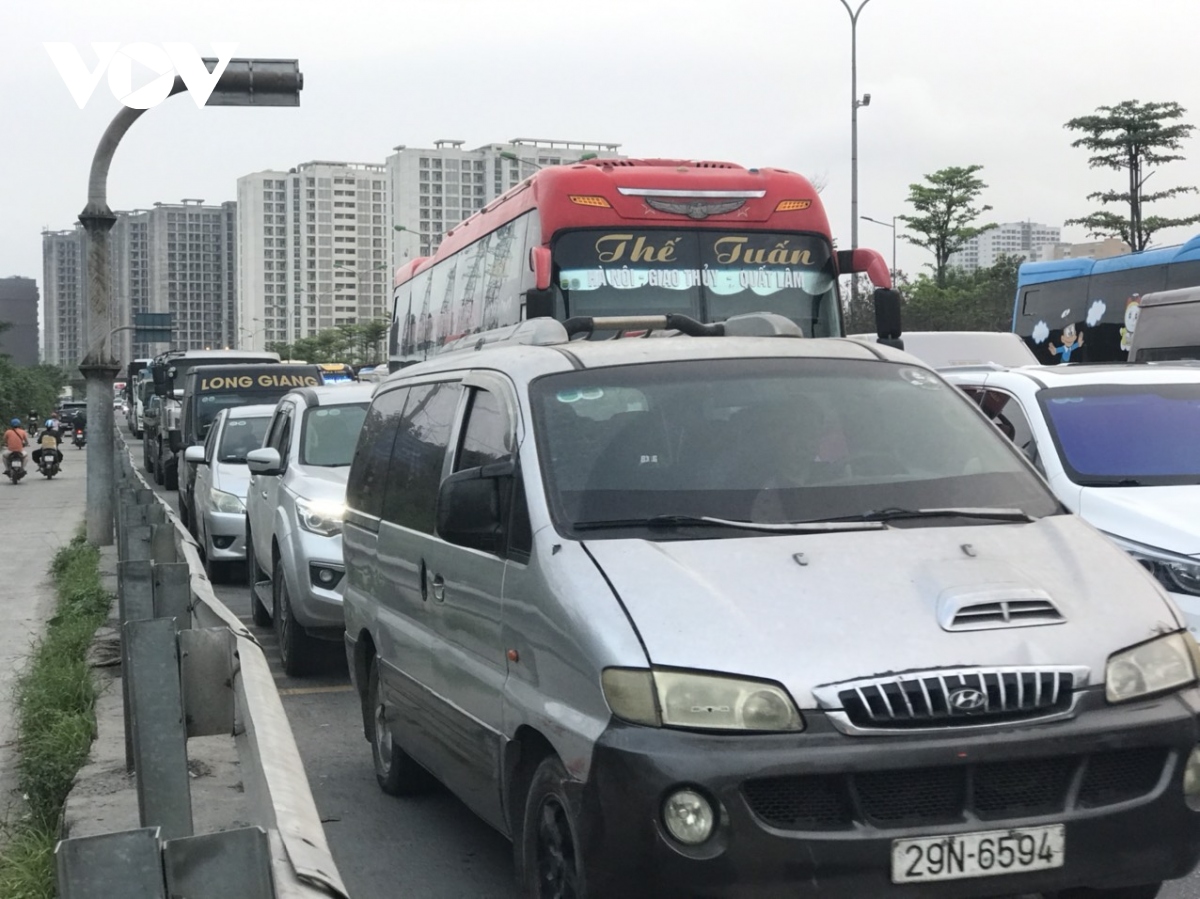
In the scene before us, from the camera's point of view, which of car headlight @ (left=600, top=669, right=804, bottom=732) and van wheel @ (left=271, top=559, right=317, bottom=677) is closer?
car headlight @ (left=600, top=669, right=804, bottom=732)

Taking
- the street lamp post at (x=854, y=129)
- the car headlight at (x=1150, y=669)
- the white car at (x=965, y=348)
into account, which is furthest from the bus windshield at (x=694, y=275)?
the street lamp post at (x=854, y=129)

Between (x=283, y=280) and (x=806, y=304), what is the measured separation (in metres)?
128

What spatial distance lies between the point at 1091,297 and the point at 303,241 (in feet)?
373

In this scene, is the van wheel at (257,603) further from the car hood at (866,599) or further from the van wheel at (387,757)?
the car hood at (866,599)

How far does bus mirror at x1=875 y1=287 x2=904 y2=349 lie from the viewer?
13.5 meters

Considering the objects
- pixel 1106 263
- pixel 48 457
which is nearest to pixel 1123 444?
pixel 1106 263

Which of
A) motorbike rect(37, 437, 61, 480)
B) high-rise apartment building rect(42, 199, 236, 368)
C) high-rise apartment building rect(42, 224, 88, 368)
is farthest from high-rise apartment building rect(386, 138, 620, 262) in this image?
high-rise apartment building rect(42, 224, 88, 368)

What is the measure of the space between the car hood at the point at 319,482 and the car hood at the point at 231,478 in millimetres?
3808

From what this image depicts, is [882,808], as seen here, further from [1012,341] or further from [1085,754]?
[1012,341]

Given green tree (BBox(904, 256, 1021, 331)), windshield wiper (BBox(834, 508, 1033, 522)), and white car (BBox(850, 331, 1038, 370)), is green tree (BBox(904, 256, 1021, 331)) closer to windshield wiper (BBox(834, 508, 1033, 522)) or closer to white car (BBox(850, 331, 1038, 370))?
white car (BBox(850, 331, 1038, 370))

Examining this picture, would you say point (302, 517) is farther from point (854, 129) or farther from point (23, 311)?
point (23, 311)

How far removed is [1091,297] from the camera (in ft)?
82.0

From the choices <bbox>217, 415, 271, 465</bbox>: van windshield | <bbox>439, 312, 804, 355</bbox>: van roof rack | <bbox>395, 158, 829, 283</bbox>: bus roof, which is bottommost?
<bbox>217, 415, 271, 465</bbox>: van windshield

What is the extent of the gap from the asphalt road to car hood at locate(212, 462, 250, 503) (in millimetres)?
6462
